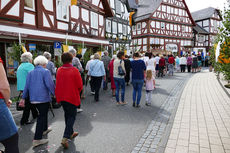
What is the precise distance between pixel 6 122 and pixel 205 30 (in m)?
48.4

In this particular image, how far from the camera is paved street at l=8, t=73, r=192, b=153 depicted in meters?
3.62

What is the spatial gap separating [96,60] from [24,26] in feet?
20.8

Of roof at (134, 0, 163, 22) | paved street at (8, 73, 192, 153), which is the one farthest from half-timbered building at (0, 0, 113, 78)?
roof at (134, 0, 163, 22)

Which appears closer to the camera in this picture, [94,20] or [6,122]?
[6,122]

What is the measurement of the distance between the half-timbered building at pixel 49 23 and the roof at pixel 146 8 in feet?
49.0

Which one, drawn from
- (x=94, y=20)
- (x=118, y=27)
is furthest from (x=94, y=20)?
(x=118, y=27)

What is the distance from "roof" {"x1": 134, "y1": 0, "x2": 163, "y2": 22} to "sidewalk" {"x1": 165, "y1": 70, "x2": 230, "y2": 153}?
28.3 metres

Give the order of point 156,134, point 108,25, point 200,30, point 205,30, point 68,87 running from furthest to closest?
point 205,30 → point 200,30 → point 108,25 → point 156,134 → point 68,87

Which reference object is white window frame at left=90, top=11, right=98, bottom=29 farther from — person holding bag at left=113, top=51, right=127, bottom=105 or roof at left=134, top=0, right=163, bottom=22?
roof at left=134, top=0, right=163, bottom=22

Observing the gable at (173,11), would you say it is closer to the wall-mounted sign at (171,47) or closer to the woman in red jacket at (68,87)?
the wall-mounted sign at (171,47)

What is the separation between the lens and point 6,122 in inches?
84.0

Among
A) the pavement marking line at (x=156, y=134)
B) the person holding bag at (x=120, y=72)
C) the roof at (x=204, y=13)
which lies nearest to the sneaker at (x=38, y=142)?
the pavement marking line at (x=156, y=134)

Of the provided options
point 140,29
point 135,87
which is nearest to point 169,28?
point 140,29

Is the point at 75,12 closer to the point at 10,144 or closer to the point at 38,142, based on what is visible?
the point at 38,142
